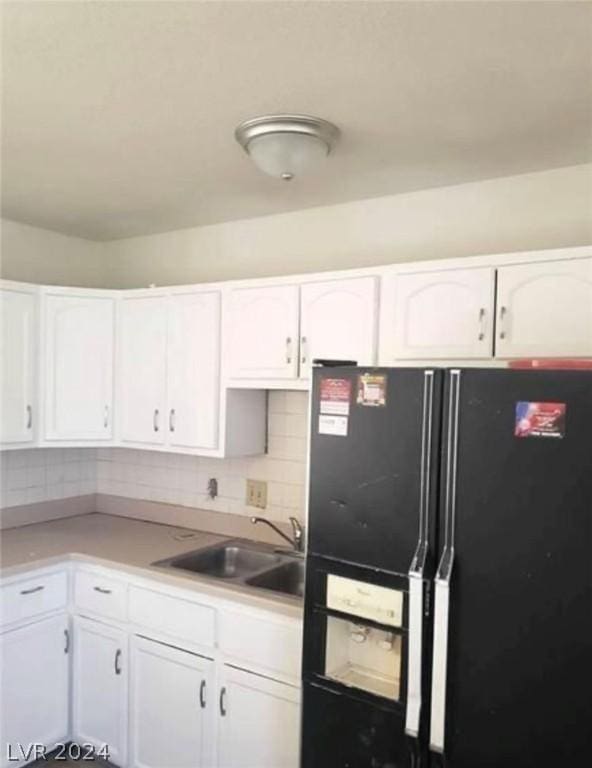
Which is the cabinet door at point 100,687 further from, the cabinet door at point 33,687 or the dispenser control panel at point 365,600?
the dispenser control panel at point 365,600

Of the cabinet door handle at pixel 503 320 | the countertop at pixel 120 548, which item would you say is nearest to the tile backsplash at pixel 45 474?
the countertop at pixel 120 548

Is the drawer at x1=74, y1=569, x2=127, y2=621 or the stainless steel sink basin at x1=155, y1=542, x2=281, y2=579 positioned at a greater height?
the stainless steel sink basin at x1=155, y1=542, x2=281, y2=579

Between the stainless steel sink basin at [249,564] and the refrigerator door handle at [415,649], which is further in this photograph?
the stainless steel sink basin at [249,564]

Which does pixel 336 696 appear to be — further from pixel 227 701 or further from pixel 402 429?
pixel 402 429

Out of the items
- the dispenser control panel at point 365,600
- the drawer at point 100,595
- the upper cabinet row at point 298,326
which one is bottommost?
the drawer at point 100,595

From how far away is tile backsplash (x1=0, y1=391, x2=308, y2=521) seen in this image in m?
2.91

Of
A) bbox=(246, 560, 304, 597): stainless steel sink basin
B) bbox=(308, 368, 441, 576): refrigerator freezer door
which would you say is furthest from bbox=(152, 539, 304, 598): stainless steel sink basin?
bbox=(308, 368, 441, 576): refrigerator freezer door

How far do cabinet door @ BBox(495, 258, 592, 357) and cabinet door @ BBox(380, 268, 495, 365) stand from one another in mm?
50

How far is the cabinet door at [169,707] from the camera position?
7.79 feet

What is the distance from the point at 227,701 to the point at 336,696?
63 centimetres

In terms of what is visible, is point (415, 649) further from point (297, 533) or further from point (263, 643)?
point (297, 533)

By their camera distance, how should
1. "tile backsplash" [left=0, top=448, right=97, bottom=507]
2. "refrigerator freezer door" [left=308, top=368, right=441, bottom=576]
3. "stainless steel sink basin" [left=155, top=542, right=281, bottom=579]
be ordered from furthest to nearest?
"tile backsplash" [left=0, top=448, right=97, bottom=507] → "stainless steel sink basin" [left=155, top=542, right=281, bottom=579] → "refrigerator freezer door" [left=308, top=368, right=441, bottom=576]

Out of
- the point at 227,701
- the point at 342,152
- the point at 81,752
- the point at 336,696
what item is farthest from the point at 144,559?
the point at 342,152

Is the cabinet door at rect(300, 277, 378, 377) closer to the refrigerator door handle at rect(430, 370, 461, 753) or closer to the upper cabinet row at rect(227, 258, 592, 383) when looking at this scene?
the upper cabinet row at rect(227, 258, 592, 383)
